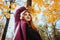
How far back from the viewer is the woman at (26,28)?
1702 mm

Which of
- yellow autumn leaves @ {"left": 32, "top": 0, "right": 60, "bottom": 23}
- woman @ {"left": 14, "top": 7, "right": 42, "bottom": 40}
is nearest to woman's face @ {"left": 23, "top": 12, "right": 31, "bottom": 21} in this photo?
woman @ {"left": 14, "top": 7, "right": 42, "bottom": 40}

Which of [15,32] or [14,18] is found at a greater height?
[14,18]

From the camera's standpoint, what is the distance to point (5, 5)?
Result: 1830mm

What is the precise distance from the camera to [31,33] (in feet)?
5.70

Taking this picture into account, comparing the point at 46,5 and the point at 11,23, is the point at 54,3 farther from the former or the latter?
the point at 11,23

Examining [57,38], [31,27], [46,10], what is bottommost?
[57,38]

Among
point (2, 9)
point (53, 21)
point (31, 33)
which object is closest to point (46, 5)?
point (53, 21)

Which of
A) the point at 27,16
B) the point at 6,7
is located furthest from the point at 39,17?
the point at 6,7

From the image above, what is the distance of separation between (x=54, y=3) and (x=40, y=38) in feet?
1.39

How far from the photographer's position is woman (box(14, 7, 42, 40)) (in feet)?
5.58

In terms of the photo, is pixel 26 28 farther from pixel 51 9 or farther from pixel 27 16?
pixel 51 9

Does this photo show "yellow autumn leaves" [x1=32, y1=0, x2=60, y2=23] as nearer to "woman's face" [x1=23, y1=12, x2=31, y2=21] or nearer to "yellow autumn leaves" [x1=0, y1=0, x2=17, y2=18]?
"woman's face" [x1=23, y1=12, x2=31, y2=21]

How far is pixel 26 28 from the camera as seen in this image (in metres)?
1.73

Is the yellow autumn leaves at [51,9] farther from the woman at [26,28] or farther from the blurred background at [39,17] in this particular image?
the woman at [26,28]
